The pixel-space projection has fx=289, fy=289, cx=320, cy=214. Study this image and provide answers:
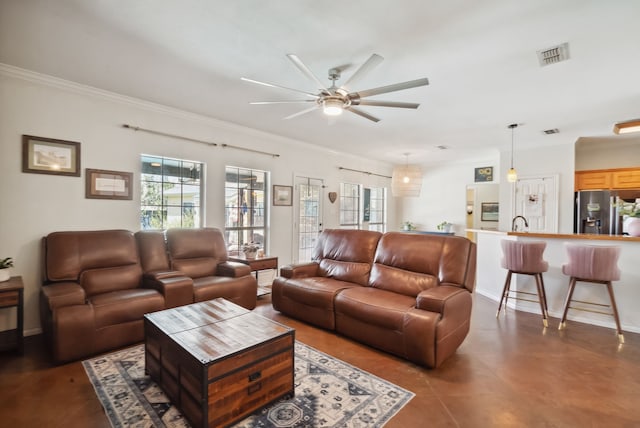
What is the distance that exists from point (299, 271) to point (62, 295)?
93.0 inches

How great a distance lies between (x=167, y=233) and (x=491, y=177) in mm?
7216

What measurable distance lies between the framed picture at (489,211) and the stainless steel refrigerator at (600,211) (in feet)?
8.85

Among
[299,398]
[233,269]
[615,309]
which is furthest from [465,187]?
[299,398]

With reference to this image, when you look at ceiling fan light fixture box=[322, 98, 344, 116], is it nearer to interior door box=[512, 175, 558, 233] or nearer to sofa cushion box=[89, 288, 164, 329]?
sofa cushion box=[89, 288, 164, 329]

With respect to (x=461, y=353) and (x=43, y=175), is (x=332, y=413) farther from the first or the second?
(x=43, y=175)

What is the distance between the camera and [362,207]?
7.45 m

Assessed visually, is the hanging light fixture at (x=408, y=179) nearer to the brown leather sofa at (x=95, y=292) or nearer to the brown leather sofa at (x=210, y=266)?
the brown leather sofa at (x=210, y=266)

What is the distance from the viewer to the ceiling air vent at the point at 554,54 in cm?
236

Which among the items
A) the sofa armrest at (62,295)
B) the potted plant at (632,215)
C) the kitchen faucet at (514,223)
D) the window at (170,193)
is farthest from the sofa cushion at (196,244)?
the kitchen faucet at (514,223)

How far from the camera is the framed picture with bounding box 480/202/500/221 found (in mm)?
7992

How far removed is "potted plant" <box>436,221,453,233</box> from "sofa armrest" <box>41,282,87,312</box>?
7405mm

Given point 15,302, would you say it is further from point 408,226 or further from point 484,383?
point 408,226

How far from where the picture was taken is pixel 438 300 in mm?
2461

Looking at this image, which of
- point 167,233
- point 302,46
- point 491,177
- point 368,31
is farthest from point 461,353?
point 491,177
